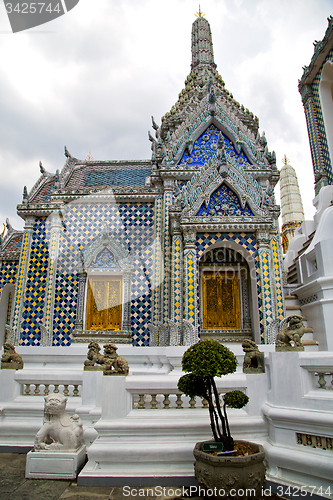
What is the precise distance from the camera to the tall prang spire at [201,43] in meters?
16.8

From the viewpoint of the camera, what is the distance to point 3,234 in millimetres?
15812

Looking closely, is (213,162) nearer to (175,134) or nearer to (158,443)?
(175,134)

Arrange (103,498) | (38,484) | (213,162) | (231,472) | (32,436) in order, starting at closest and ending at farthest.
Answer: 1. (231,472)
2. (103,498)
3. (38,484)
4. (32,436)
5. (213,162)

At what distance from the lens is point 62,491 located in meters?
3.89

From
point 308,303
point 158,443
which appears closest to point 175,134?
point 308,303

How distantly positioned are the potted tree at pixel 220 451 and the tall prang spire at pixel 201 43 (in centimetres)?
1652

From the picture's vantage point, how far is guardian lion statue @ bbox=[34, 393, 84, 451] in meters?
4.35

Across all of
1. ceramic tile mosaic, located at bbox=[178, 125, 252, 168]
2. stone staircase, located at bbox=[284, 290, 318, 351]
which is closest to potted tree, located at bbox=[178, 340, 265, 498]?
stone staircase, located at bbox=[284, 290, 318, 351]

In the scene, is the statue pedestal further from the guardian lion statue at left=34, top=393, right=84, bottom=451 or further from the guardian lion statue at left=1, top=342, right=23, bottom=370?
the guardian lion statue at left=1, top=342, right=23, bottom=370

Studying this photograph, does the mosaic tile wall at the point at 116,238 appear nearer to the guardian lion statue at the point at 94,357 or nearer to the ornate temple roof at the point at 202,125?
the ornate temple roof at the point at 202,125

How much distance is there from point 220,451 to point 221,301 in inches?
284

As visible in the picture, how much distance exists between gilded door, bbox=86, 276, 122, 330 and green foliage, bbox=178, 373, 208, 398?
773 cm

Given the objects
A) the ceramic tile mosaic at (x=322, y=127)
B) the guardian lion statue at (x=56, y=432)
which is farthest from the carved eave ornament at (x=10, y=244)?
the ceramic tile mosaic at (x=322, y=127)

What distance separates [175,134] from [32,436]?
11.1 m
